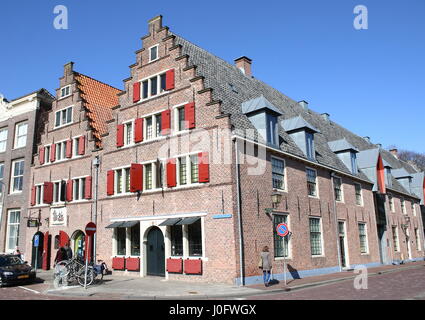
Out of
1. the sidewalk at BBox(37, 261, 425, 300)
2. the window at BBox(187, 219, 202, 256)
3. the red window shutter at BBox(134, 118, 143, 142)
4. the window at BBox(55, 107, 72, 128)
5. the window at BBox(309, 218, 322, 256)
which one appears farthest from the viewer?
the window at BBox(55, 107, 72, 128)

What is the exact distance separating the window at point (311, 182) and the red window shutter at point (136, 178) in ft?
32.9

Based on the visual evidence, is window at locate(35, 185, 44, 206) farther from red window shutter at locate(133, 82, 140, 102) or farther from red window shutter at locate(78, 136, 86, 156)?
red window shutter at locate(133, 82, 140, 102)

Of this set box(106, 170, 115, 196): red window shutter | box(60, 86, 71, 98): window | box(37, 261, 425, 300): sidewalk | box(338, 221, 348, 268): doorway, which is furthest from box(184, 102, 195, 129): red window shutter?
box(338, 221, 348, 268): doorway

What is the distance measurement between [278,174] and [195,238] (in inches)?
224

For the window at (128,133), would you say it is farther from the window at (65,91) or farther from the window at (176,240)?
the window at (65,91)

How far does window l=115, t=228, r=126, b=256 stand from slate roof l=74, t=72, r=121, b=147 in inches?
249

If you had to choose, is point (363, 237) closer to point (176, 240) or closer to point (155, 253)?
point (176, 240)

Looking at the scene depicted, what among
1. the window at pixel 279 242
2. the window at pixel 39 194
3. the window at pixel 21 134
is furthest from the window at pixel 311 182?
the window at pixel 21 134

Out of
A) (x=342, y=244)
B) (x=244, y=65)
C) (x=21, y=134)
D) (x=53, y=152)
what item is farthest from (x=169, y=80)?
(x=21, y=134)

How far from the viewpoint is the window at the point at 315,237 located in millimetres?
21828

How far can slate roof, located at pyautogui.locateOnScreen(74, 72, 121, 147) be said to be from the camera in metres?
26.1

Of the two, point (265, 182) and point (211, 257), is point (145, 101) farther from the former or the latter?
point (211, 257)

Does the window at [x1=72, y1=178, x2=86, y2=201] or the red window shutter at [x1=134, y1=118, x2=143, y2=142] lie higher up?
the red window shutter at [x1=134, y1=118, x2=143, y2=142]
